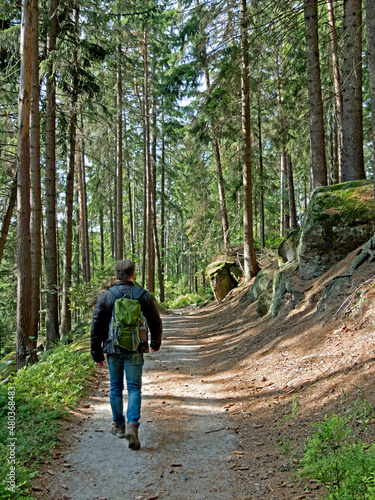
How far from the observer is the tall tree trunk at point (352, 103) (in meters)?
8.30

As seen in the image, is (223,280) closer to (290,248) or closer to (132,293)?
(290,248)

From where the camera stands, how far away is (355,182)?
8.51 meters

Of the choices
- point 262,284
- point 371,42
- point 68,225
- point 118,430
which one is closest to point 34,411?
point 118,430

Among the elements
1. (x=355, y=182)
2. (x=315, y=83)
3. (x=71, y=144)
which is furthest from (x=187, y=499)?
(x=71, y=144)

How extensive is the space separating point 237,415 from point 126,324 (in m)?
2.19

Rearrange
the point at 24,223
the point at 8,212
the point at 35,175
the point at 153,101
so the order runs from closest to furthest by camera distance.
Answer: the point at 24,223 → the point at 35,175 → the point at 8,212 → the point at 153,101

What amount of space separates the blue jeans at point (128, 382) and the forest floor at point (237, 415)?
1.17ft

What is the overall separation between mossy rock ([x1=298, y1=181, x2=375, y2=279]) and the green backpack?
5.45 meters

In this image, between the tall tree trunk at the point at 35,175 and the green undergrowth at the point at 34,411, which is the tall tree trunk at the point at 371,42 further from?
the tall tree trunk at the point at 35,175

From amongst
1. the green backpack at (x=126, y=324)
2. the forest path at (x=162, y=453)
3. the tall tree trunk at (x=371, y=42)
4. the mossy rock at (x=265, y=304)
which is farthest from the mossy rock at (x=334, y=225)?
the green backpack at (x=126, y=324)

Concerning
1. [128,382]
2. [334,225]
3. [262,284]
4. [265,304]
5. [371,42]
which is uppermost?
[371,42]

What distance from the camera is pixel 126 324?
4.01 meters

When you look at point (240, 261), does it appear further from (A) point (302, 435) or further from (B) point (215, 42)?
(A) point (302, 435)

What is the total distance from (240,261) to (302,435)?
50.7ft
